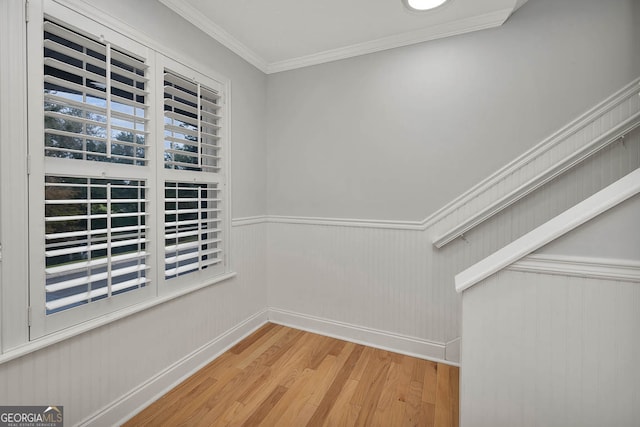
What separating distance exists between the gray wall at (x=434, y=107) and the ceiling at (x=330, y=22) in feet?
0.33

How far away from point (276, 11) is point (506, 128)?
1.74m

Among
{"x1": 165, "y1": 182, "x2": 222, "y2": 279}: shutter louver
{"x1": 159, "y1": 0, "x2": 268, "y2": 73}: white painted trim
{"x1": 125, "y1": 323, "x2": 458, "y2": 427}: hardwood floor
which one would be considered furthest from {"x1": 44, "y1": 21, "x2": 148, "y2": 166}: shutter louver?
{"x1": 125, "y1": 323, "x2": 458, "y2": 427}: hardwood floor

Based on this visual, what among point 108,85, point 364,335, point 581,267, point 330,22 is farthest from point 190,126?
point 581,267

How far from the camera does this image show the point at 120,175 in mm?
1541

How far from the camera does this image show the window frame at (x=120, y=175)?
121 cm

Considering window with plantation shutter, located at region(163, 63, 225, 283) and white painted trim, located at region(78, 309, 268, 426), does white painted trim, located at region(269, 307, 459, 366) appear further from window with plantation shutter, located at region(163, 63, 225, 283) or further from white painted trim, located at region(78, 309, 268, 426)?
window with plantation shutter, located at region(163, 63, 225, 283)

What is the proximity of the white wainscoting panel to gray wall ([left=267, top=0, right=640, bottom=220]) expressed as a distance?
109cm

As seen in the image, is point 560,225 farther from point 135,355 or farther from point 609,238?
point 135,355

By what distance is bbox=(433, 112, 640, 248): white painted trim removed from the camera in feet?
5.45

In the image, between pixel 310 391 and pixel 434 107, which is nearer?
pixel 310 391

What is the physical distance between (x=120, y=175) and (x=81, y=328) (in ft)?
2.55

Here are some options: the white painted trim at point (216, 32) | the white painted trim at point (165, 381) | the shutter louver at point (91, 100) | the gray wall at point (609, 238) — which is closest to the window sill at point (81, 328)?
the white painted trim at point (165, 381)

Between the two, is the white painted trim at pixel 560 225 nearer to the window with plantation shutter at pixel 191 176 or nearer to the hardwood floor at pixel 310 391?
the hardwood floor at pixel 310 391

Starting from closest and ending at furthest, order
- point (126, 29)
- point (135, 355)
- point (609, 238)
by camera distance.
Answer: point (609, 238)
point (126, 29)
point (135, 355)
